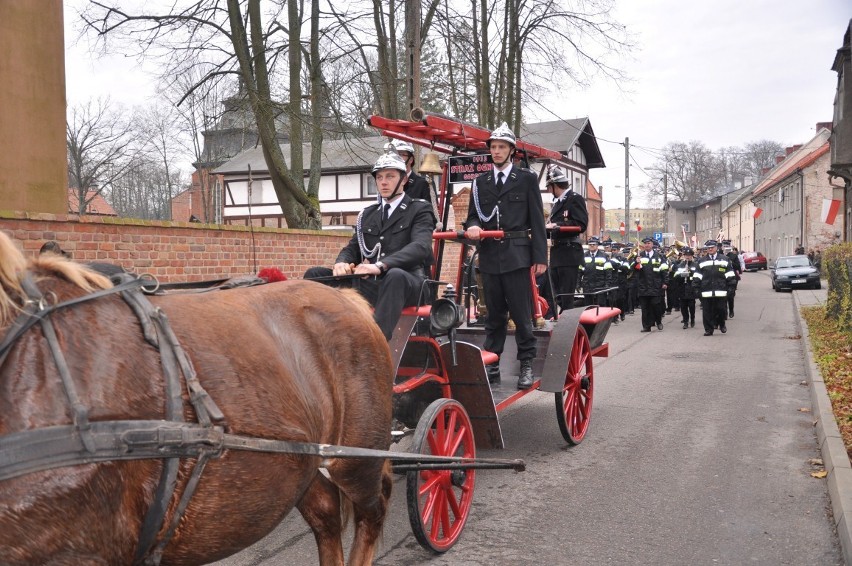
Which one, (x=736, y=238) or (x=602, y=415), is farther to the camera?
(x=736, y=238)

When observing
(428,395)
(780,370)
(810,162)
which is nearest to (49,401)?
(428,395)

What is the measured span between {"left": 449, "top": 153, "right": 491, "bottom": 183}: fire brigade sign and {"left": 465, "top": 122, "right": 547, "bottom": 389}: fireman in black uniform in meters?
0.27

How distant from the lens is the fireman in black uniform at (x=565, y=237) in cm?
855

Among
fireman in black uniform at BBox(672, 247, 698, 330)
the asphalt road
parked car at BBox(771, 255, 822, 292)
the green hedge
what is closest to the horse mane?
the asphalt road

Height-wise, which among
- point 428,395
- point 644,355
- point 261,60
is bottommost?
point 644,355

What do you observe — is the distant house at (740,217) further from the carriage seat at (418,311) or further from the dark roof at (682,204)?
the carriage seat at (418,311)

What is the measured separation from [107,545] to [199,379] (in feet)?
1.80

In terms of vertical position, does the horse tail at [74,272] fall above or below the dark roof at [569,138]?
below

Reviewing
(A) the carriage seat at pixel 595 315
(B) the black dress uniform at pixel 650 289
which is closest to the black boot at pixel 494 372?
(A) the carriage seat at pixel 595 315

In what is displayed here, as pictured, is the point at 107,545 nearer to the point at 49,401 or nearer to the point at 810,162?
the point at 49,401

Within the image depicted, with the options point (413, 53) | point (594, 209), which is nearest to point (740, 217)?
point (594, 209)

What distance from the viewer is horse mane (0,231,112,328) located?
2100 mm

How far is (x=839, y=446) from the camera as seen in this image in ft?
20.3

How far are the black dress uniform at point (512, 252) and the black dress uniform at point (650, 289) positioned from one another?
11.3 metres
